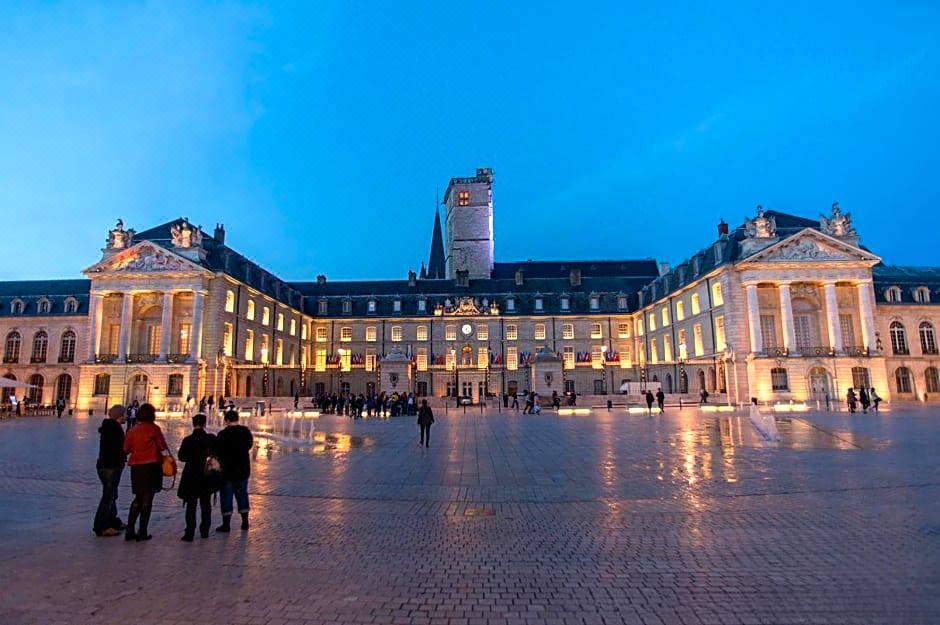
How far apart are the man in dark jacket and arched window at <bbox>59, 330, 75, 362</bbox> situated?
197ft

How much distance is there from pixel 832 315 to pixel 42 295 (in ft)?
245

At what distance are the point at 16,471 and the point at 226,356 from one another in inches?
1533

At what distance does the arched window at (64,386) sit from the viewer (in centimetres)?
5647

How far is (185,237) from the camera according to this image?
163ft

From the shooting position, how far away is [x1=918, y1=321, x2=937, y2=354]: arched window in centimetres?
5366

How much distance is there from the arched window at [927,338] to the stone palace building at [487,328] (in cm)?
19

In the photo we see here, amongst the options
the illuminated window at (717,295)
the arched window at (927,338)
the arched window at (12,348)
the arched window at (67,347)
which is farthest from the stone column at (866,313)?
the arched window at (12,348)

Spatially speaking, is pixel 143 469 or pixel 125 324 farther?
pixel 125 324

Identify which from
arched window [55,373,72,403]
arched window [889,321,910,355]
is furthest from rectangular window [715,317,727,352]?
arched window [55,373,72,403]

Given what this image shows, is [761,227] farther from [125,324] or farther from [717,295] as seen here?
[125,324]

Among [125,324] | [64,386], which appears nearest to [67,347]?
[64,386]

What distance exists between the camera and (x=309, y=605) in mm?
4871

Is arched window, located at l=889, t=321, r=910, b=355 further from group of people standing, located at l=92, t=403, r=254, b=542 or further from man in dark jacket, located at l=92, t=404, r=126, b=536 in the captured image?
man in dark jacket, located at l=92, t=404, r=126, b=536

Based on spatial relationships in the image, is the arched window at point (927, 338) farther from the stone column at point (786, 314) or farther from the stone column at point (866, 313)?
the stone column at point (786, 314)
